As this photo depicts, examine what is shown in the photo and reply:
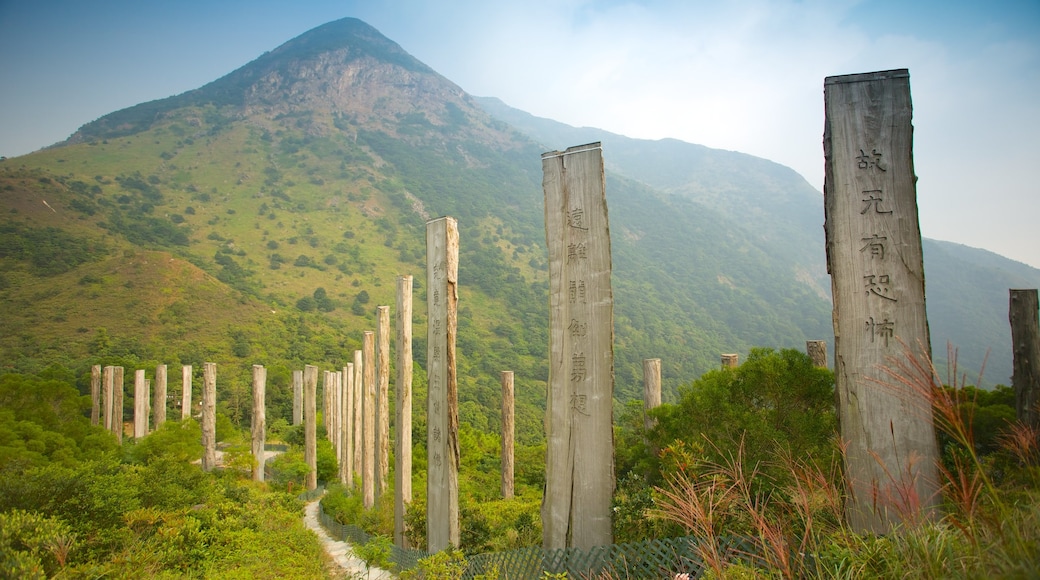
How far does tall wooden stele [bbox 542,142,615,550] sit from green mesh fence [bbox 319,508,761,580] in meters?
0.24

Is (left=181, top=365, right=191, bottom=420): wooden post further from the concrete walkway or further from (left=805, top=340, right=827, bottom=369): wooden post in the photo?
(left=805, top=340, right=827, bottom=369): wooden post

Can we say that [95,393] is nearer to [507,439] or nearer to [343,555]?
[343,555]

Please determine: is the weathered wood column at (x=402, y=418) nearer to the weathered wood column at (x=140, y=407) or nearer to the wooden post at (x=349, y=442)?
the wooden post at (x=349, y=442)

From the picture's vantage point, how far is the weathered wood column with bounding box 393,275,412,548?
6.55m

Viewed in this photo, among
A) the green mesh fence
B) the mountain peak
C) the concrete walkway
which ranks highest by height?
the mountain peak

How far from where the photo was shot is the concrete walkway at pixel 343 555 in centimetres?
582

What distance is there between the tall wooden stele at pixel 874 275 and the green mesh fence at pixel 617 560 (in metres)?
1.04

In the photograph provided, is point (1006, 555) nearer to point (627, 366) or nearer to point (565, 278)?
point (565, 278)

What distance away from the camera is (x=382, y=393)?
895 centimetres

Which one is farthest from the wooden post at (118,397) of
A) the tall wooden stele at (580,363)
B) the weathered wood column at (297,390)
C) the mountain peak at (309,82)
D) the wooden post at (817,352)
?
the mountain peak at (309,82)

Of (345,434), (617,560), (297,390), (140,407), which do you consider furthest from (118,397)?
(617,560)

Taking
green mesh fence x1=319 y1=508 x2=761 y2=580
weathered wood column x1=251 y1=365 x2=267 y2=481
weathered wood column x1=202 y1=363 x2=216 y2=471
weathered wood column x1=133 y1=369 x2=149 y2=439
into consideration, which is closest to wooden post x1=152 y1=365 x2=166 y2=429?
weathered wood column x1=133 y1=369 x2=149 y2=439

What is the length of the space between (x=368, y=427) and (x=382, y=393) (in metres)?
2.23

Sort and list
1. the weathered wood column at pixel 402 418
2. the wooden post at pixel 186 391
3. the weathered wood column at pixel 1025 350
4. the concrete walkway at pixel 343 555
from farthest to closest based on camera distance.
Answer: the wooden post at pixel 186 391 → the weathered wood column at pixel 402 418 → the concrete walkway at pixel 343 555 → the weathered wood column at pixel 1025 350
